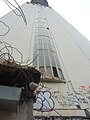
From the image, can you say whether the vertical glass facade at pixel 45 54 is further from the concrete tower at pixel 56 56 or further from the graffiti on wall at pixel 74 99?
the graffiti on wall at pixel 74 99

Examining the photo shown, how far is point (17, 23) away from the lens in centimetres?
1636

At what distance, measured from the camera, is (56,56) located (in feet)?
45.6

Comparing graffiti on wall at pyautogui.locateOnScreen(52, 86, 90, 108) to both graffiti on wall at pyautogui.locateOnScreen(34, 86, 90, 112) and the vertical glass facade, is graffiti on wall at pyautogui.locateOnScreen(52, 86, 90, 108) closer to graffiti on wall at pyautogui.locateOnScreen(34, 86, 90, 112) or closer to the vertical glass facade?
graffiti on wall at pyautogui.locateOnScreen(34, 86, 90, 112)

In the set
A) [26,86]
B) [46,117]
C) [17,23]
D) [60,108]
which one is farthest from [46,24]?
[26,86]

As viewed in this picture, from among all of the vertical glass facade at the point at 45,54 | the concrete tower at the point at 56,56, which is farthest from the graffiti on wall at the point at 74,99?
the vertical glass facade at the point at 45,54

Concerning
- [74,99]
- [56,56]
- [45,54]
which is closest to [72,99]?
[74,99]

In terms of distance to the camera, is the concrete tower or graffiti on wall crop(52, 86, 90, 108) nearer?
the concrete tower

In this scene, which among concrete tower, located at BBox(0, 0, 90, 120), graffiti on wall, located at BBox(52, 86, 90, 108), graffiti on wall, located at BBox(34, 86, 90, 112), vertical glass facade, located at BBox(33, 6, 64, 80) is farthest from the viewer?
vertical glass facade, located at BBox(33, 6, 64, 80)

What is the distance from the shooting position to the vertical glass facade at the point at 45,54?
12.7 metres

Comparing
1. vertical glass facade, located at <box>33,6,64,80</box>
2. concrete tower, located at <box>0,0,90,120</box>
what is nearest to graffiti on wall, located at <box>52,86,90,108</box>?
concrete tower, located at <box>0,0,90,120</box>

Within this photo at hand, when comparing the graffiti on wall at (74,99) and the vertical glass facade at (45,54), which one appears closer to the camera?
the graffiti on wall at (74,99)

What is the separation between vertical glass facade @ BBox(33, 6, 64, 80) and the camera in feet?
41.8

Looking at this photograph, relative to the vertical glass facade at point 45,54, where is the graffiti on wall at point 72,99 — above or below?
below

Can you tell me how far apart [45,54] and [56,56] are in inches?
24.1
